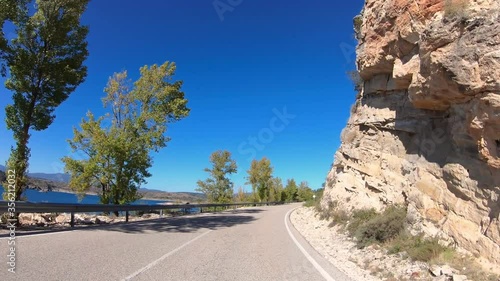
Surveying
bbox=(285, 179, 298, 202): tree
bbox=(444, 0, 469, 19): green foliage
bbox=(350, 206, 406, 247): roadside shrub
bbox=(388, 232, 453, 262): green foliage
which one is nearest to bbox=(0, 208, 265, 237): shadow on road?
bbox=(350, 206, 406, 247): roadside shrub

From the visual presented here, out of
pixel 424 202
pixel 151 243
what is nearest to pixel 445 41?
pixel 424 202

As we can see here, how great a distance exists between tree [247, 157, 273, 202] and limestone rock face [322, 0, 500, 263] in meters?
57.2

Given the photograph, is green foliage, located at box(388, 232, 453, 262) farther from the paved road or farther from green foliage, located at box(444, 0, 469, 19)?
green foliage, located at box(444, 0, 469, 19)

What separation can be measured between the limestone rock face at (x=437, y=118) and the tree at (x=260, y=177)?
5721cm

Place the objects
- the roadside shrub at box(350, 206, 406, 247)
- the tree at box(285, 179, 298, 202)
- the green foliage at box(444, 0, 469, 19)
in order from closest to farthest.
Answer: the green foliage at box(444, 0, 469, 19), the roadside shrub at box(350, 206, 406, 247), the tree at box(285, 179, 298, 202)

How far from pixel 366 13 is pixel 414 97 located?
756 centimetres

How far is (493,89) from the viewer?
24.8ft

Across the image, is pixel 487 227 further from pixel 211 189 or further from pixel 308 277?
pixel 211 189

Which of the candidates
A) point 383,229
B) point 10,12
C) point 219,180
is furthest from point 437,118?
point 219,180

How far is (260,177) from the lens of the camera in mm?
74125

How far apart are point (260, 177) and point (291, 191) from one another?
21.1 metres

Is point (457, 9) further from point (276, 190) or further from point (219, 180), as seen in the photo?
point (276, 190)

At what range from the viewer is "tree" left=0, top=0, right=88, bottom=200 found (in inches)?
585

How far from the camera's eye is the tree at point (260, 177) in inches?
2911
